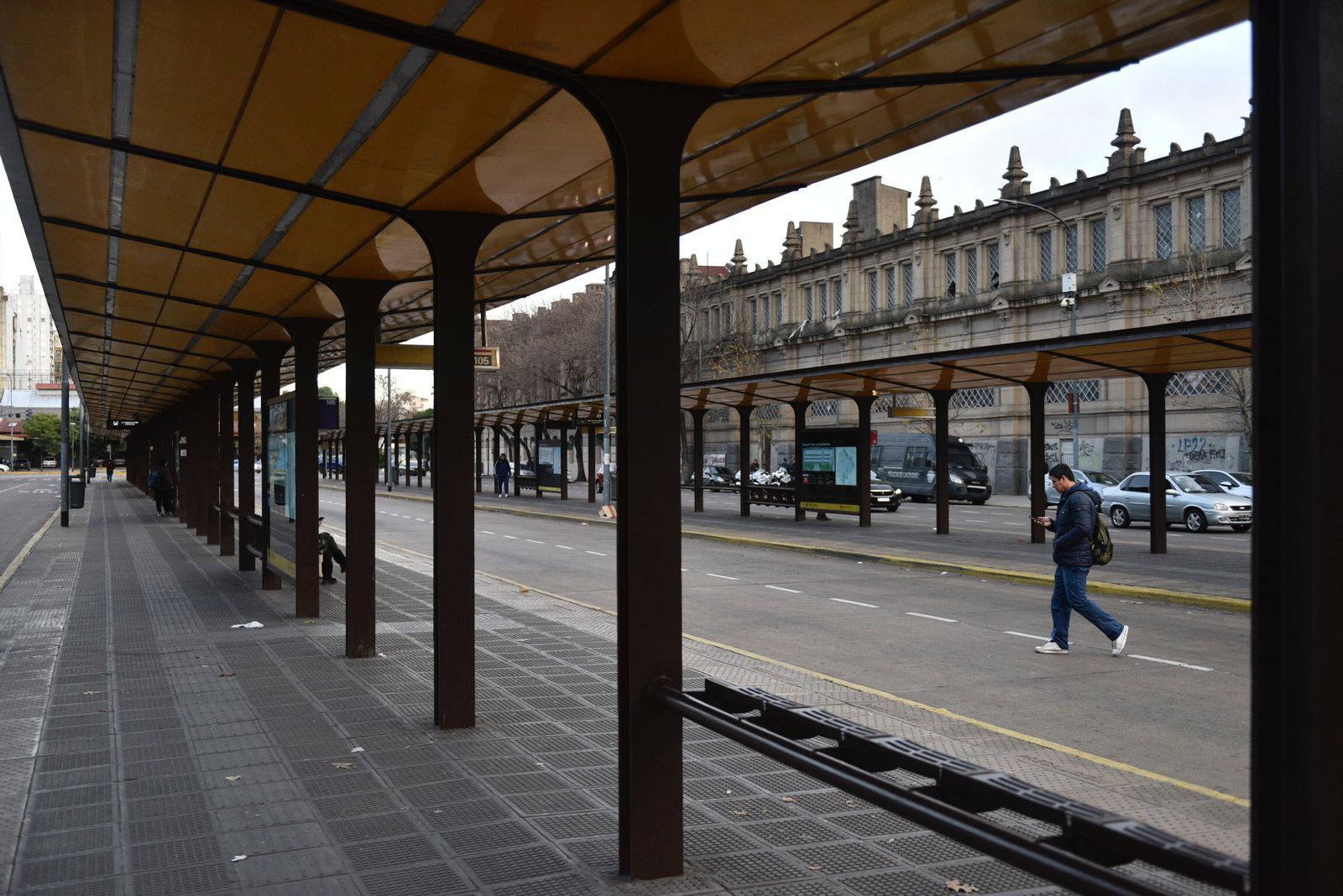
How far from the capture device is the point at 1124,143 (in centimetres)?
4681

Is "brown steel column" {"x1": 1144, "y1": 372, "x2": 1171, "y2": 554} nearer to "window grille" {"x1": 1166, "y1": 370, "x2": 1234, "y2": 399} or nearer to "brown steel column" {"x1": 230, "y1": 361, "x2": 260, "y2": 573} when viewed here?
"brown steel column" {"x1": 230, "y1": 361, "x2": 260, "y2": 573}

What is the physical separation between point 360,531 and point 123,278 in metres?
3.46

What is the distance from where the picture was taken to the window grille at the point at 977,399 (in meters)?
53.7

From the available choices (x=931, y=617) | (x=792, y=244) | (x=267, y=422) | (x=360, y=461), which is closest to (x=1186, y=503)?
(x=931, y=617)

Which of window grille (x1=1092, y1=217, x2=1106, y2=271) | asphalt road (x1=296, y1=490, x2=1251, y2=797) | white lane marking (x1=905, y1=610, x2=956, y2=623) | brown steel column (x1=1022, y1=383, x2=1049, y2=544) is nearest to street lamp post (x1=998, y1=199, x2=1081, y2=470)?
window grille (x1=1092, y1=217, x2=1106, y2=271)

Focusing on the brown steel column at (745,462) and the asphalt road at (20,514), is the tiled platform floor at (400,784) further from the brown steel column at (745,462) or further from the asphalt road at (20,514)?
the brown steel column at (745,462)

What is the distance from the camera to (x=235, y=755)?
6789 millimetres

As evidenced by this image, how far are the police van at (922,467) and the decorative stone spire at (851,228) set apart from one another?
1736cm

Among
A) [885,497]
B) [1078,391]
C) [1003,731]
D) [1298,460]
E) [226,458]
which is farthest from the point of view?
[1078,391]

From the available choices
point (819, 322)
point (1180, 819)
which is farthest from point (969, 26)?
point (819, 322)

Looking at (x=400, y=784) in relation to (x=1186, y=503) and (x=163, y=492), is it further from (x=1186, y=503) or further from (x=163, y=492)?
(x=163, y=492)

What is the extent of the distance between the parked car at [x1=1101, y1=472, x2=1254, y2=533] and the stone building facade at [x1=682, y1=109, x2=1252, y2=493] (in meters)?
6.12

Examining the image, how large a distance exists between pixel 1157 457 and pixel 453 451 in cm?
1694

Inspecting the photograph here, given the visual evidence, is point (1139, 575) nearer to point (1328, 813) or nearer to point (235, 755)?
point (235, 755)
